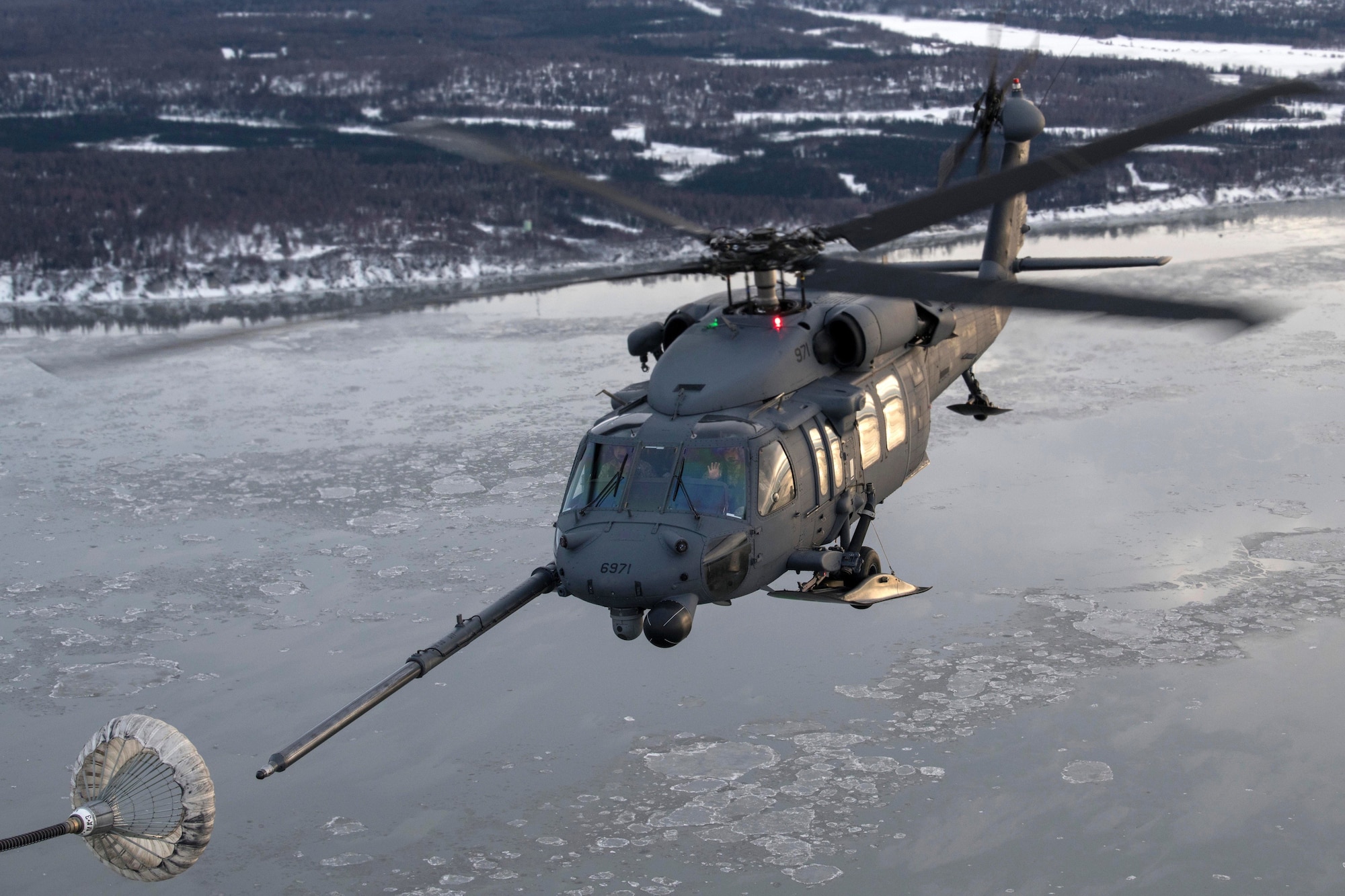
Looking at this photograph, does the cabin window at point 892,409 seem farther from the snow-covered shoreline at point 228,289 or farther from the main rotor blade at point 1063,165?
the snow-covered shoreline at point 228,289

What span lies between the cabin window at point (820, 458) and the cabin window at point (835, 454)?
0.10m

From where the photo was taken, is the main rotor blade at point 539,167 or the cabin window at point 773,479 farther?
the main rotor blade at point 539,167

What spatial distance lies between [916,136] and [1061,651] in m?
33.4

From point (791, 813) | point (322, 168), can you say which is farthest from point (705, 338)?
point (322, 168)

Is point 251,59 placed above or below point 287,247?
above

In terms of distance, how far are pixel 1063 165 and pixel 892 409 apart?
4.08 meters

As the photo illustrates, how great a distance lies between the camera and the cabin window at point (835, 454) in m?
12.6

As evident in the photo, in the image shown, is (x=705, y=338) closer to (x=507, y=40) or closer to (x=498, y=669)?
(x=498, y=669)

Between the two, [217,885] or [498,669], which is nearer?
[217,885]

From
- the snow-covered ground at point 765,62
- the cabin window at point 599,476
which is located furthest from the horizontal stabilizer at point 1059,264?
the snow-covered ground at point 765,62

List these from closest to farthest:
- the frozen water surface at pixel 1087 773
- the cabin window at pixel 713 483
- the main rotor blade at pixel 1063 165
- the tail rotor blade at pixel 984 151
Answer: the main rotor blade at pixel 1063 165, the cabin window at pixel 713 483, the frozen water surface at pixel 1087 773, the tail rotor blade at pixel 984 151

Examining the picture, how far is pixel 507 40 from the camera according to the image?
244 ft

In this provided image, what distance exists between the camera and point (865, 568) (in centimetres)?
1267

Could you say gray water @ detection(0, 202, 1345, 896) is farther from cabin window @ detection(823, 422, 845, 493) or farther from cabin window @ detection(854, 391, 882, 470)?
cabin window @ detection(854, 391, 882, 470)
